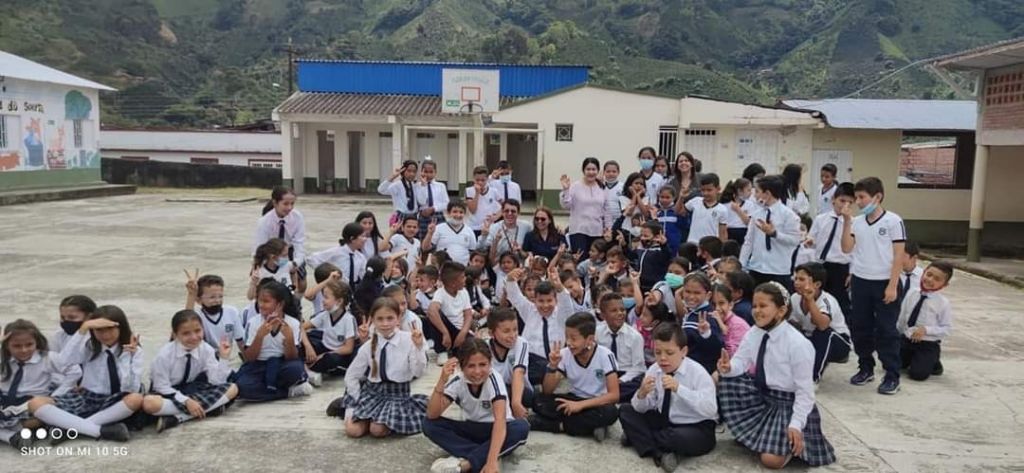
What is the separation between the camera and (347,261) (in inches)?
244

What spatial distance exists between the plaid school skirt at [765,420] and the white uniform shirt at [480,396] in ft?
3.92

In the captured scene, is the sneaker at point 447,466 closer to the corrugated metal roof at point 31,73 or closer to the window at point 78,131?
the corrugated metal roof at point 31,73

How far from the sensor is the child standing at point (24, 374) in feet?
13.3

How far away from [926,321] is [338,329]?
4.16 m

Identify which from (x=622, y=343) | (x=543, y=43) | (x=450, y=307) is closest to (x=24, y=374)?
(x=450, y=307)

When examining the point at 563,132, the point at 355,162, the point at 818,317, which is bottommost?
the point at 818,317

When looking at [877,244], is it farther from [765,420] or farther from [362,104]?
[362,104]

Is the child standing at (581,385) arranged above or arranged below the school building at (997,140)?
below

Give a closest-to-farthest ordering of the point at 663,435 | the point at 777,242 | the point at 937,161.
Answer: the point at 663,435, the point at 777,242, the point at 937,161

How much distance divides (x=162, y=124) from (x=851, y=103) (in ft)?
124

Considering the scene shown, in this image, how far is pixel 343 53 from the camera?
5172 cm

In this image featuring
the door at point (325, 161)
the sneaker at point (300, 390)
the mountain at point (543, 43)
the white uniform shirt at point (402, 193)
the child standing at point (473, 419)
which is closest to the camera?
the child standing at point (473, 419)

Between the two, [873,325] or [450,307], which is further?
[450,307]

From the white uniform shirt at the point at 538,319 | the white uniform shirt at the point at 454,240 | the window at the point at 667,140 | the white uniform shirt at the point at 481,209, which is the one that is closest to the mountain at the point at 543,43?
the window at the point at 667,140
